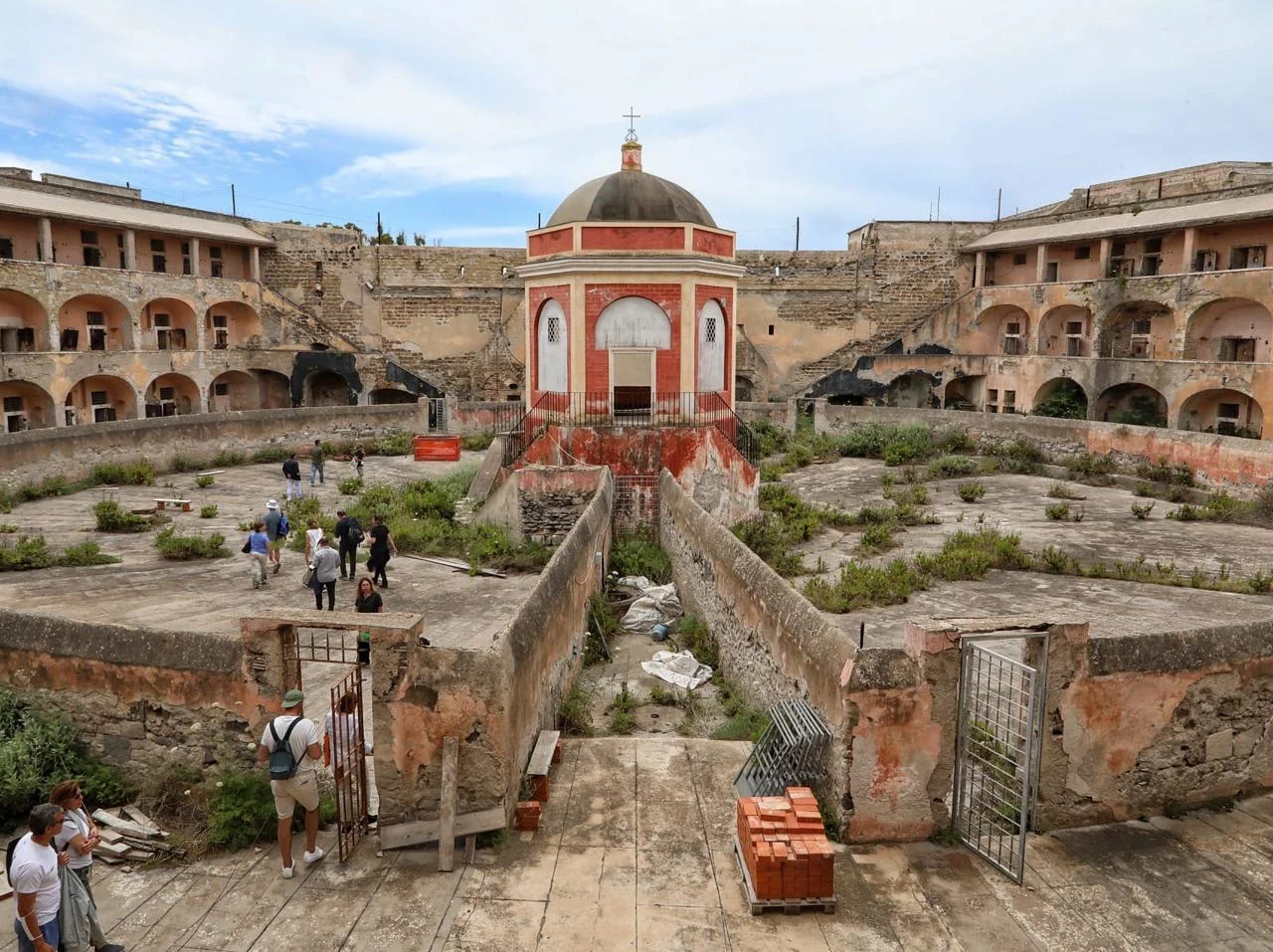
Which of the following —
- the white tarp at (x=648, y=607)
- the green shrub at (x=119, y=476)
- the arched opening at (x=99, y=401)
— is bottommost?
the white tarp at (x=648, y=607)

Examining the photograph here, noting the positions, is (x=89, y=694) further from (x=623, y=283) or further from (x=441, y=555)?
(x=623, y=283)

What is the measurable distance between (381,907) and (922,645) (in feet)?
13.3

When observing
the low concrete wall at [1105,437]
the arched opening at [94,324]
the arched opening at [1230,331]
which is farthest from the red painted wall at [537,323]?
the arched opening at [1230,331]

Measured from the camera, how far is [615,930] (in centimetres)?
542

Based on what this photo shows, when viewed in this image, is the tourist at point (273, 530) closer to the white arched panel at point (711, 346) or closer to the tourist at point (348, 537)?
the tourist at point (348, 537)

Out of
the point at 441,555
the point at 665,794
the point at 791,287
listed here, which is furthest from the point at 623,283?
the point at 791,287

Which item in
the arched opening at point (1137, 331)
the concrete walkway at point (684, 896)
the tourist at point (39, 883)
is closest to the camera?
the tourist at point (39, 883)

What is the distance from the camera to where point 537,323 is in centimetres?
2092

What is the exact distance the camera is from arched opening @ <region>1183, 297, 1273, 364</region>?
97.1 feet

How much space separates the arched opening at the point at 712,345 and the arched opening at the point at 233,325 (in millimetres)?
24616

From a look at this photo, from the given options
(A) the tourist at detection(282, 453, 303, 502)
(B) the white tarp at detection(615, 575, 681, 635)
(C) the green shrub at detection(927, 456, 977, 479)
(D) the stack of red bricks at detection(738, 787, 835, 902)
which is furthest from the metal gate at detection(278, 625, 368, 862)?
(C) the green shrub at detection(927, 456, 977, 479)

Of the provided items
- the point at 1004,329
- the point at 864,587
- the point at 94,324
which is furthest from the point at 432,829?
the point at 1004,329

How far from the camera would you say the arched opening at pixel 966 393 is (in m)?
36.9

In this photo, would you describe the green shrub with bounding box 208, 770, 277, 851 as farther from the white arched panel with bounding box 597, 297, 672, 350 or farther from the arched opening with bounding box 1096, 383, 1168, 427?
the arched opening with bounding box 1096, 383, 1168, 427
